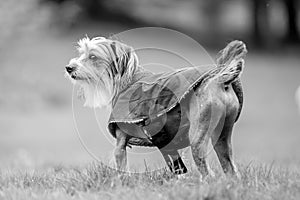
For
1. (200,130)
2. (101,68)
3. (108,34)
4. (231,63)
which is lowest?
(200,130)

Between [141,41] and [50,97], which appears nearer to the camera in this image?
[50,97]

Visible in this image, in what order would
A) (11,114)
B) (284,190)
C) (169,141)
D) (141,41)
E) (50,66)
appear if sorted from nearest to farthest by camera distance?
1. (284,190)
2. (169,141)
3. (11,114)
4. (50,66)
5. (141,41)

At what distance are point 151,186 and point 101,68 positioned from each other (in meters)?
1.21

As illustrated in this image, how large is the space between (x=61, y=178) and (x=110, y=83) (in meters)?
1.06

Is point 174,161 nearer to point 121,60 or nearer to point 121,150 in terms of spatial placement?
point 121,150

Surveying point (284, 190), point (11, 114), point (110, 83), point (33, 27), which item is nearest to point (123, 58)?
point (110, 83)

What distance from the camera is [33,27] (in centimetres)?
1891

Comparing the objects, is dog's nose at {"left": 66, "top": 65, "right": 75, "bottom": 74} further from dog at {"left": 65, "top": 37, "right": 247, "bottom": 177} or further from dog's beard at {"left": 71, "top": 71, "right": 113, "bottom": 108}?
dog's beard at {"left": 71, "top": 71, "right": 113, "bottom": 108}

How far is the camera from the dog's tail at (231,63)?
562cm

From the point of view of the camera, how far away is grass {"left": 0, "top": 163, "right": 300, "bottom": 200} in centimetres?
524

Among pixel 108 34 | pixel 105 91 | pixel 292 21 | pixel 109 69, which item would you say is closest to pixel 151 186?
pixel 105 91

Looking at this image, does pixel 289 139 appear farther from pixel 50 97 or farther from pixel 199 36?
pixel 199 36

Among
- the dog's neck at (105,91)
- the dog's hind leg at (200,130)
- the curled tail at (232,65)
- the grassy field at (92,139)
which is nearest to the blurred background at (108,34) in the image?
the grassy field at (92,139)

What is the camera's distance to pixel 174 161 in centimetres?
621
